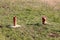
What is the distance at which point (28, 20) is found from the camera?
508 inches

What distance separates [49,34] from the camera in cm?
1120

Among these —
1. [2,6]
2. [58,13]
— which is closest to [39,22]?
[58,13]

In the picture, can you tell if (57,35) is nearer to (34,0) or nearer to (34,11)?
(34,11)

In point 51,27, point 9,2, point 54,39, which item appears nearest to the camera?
point 54,39

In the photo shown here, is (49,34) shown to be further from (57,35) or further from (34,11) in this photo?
(34,11)

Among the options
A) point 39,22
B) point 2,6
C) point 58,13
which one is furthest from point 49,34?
point 2,6

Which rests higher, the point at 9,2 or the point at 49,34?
the point at 9,2

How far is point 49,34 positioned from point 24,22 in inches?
71.5

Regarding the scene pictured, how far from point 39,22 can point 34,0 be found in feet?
16.2

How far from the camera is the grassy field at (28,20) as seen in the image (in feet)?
35.9

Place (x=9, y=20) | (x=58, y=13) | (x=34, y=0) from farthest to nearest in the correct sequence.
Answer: (x=34, y=0) → (x=58, y=13) → (x=9, y=20)

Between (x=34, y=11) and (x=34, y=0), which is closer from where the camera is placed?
(x=34, y=11)

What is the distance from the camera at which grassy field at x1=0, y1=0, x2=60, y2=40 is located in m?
10.9

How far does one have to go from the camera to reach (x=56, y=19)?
13.3 m
